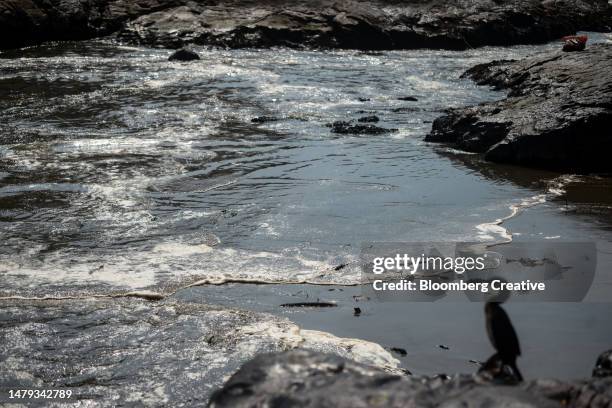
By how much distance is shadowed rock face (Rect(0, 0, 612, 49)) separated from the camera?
738 inches

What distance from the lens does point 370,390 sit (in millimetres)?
2104

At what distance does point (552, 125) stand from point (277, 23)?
40.3ft

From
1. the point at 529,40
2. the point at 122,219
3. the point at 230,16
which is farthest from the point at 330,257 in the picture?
the point at 529,40

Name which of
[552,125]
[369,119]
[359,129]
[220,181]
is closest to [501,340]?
[220,181]

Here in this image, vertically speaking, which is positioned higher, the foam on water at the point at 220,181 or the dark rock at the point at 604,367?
the dark rock at the point at 604,367

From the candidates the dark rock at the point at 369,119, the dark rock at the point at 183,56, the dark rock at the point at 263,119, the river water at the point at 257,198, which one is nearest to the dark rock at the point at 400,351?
the river water at the point at 257,198

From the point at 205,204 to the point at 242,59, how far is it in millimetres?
10476

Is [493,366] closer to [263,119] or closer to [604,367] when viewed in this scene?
[604,367]

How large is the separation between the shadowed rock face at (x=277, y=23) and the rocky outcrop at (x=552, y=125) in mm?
9119

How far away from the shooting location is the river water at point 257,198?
4.56m

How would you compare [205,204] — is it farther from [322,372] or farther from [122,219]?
[322,372]

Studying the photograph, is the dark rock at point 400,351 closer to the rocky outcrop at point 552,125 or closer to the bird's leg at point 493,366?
the bird's leg at point 493,366

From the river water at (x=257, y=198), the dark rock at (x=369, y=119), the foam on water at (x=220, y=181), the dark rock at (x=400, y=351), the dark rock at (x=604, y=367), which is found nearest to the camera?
the dark rock at (x=604, y=367)

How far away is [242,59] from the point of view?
16625 mm
